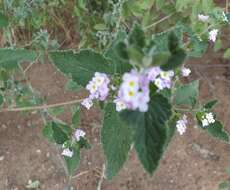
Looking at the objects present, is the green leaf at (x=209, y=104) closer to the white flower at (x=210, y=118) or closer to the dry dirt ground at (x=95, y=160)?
the white flower at (x=210, y=118)

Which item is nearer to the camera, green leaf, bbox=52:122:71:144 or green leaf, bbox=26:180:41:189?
green leaf, bbox=52:122:71:144

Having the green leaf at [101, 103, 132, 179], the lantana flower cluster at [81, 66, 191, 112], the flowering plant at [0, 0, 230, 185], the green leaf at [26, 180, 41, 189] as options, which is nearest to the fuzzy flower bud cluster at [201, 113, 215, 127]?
the flowering plant at [0, 0, 230, 185]

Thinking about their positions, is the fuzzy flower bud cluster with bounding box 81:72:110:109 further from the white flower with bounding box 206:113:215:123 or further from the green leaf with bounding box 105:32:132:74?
the white flower with bounding box 206:113:215:123

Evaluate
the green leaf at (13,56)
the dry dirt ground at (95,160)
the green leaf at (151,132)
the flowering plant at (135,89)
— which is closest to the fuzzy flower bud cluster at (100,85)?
the flowering plant at (135,89)

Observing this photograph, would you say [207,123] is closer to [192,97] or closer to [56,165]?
[192,97]

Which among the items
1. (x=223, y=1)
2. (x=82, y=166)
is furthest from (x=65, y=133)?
(x=223, y=1)

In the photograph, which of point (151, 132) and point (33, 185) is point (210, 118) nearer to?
point (151, 132)

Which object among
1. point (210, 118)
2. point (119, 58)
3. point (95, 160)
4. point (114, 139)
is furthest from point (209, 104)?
point (95, 160)

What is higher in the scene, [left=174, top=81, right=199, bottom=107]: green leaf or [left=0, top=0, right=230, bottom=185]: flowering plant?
[left=0, top=0, right=230, bottom=185]: flowering plant
